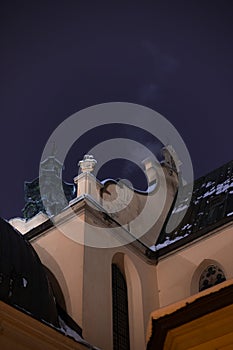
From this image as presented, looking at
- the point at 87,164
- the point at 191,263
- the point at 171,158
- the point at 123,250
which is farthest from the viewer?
the point at 171,158

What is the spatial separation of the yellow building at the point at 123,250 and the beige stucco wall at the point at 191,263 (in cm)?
2

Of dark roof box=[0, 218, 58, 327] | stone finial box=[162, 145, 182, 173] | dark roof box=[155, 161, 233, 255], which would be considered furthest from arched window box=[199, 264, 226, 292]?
stone finial box=[162, 145, 182, 173]

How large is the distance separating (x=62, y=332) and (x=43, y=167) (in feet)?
27.8

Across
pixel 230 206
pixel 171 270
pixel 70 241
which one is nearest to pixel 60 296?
pixel 70 241

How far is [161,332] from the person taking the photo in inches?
211

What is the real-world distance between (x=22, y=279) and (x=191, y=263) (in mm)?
5550

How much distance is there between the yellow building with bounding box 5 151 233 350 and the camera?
11.7m

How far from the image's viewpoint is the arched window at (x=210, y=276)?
43.2 feet

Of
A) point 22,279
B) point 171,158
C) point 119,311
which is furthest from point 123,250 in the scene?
point 171,158

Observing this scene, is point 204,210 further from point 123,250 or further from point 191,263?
point 123,250

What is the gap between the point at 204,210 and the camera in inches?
589

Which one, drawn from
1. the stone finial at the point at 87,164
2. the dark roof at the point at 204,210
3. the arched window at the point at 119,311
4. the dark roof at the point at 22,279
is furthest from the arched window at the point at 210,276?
the dark roof at the point at 22,279

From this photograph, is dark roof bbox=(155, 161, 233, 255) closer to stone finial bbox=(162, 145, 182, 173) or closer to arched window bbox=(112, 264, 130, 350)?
stone finial bbox=(162, 145, 182, 173)

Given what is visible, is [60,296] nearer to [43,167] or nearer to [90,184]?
[90,184]
